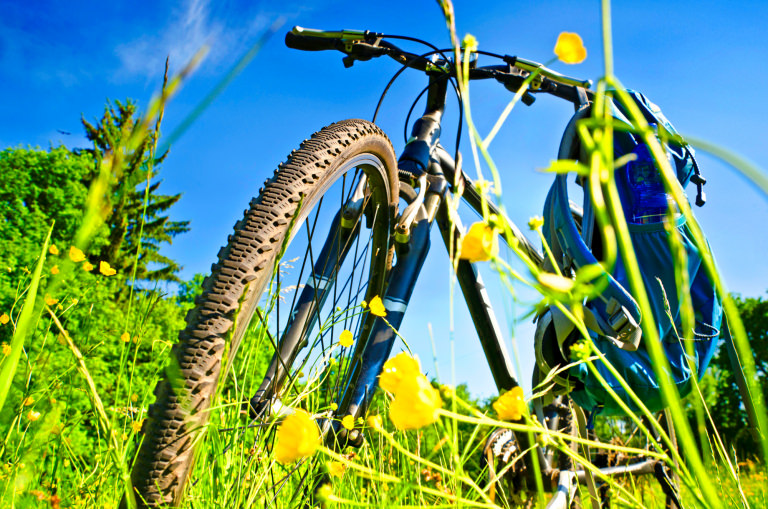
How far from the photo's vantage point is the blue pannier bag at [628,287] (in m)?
1.35

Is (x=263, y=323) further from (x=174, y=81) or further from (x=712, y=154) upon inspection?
(x=712, y=154)

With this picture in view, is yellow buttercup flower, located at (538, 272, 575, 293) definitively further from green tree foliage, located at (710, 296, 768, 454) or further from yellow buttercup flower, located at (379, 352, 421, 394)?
green tree foliage, located at (710, 296, 768, 454)

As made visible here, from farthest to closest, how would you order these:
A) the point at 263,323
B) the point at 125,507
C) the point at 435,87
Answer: the point at 435,87 → the point at 263,323 → the point at 125,507

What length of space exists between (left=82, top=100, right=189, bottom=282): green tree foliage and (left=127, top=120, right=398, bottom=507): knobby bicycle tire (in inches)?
6.8

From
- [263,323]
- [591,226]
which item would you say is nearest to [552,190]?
[591,226]

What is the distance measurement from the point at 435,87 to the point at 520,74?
51cm

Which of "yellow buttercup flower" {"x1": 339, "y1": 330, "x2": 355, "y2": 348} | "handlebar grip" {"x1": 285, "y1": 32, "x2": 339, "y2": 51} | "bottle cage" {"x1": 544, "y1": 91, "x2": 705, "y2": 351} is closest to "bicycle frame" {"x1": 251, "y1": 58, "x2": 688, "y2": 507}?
"yellow buttercup flower" {"x1": 339, "y1": 330, "x2": 355, "y2": 348}

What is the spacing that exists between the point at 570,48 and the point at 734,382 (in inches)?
736

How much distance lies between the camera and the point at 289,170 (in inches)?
43.0

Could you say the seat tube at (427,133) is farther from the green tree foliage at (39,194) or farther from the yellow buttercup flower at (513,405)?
the green tree foliage at (39,194)

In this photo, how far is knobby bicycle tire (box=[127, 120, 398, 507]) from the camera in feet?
2.49

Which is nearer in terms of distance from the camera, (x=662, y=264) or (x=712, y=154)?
(x=712, y=154)

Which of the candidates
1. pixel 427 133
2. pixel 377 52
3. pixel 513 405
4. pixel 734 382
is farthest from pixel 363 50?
pixel 734 382

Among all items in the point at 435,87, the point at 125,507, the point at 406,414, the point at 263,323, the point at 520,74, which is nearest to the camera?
the point at 406,414
